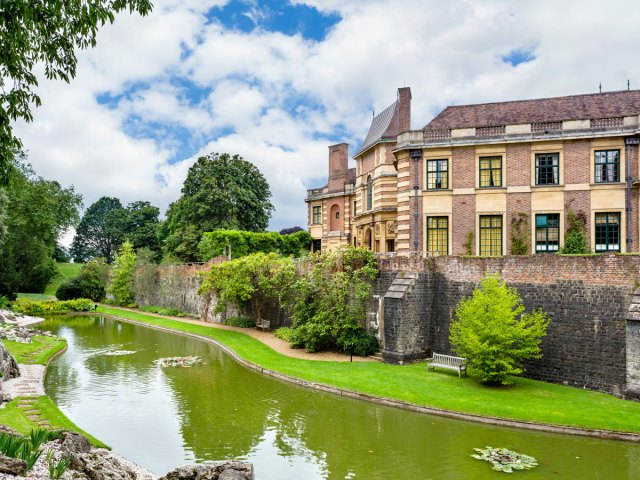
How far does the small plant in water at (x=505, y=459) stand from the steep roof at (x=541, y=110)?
62.4ft

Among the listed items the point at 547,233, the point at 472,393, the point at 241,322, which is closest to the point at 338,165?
the point at 241,322

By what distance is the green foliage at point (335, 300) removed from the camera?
24.6m

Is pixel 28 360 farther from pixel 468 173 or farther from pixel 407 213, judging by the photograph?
Answer: pixel 468 173

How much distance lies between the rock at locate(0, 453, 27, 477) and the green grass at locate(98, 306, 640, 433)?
11690mm

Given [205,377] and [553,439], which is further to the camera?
[205,377]

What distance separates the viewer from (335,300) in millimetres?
25156

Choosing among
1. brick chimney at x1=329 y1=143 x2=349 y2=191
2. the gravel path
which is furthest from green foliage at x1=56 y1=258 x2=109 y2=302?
brick chimney at x1=329 y1=143 x2=349 y2=191

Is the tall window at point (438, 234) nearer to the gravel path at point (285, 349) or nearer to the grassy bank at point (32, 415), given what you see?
the gravel path at point (285, 349)

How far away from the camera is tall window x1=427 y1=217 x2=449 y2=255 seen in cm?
2861

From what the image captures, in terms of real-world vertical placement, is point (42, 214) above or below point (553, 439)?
above

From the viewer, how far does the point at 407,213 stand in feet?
95.2

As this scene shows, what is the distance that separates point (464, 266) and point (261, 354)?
10.5 meters

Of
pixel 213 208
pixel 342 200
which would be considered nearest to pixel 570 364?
pixel 342 200

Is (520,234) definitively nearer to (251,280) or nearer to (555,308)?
(555,308)
